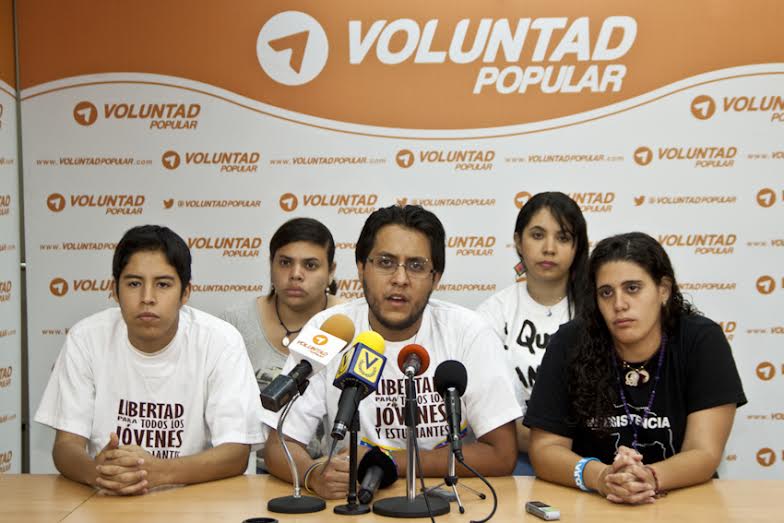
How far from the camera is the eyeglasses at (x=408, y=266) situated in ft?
8.95

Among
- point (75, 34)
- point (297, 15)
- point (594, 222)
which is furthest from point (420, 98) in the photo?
point (75, 34)

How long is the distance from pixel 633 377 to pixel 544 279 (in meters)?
1.09

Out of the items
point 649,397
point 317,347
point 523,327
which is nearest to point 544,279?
point 523,327

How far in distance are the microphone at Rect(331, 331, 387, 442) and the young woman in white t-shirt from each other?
1.69 metres

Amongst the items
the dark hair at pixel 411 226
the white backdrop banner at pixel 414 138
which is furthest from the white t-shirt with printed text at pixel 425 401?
the white backdrop banner at pixel 414 138

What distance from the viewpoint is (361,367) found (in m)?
2.02

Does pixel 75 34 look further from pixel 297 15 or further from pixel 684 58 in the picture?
pixel 684 58

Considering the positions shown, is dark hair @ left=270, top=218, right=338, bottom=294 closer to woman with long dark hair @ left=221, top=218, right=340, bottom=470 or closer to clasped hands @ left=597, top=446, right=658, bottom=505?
woman with long dark hair @ left=221, top=218, right=340, bottom=470

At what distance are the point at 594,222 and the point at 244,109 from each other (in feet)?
6.51

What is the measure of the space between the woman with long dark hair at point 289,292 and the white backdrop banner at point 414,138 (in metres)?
0.81

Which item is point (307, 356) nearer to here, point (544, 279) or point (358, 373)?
point (358, 373)

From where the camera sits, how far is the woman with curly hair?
8.60 ft

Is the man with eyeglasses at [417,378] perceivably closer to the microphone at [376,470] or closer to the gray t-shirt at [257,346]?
the microphone at [376,470]

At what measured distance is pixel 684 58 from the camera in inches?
185
